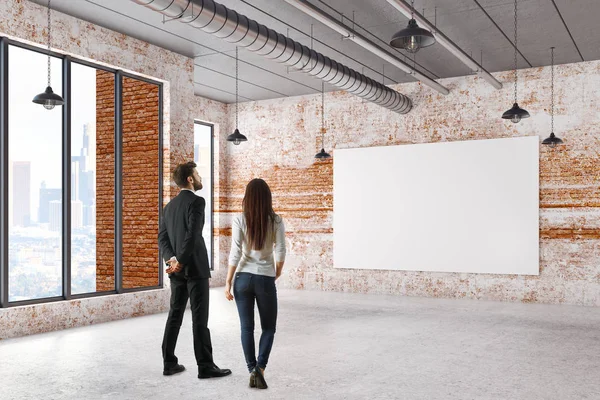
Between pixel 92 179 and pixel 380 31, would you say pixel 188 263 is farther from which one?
pixel 380 31

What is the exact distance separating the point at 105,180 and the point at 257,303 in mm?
4819

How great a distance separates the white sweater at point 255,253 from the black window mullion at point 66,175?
406 cm

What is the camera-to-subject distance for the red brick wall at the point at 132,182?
28.6 feet

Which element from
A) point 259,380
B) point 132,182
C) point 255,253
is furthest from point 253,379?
point 132,182

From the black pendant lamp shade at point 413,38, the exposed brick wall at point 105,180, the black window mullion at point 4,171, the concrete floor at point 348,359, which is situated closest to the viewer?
the concrete floor at point 348,359

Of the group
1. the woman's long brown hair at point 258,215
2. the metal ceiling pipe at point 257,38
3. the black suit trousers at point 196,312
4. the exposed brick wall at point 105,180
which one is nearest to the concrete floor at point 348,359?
the black suit trousers at point 196,312

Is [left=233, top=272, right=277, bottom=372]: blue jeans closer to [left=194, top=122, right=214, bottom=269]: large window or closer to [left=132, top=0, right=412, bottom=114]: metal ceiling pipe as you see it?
[left=132, top=0, right=412, bottom=114]: metal ceiling pipe

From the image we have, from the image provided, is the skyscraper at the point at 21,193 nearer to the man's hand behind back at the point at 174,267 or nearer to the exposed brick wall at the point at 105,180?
the exposed brick wall at the point at 105,180

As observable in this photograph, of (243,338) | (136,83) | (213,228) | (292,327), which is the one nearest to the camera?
(243,338)

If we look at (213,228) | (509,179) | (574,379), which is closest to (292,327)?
(574,379)

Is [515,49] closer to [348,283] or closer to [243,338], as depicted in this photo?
[348,283]

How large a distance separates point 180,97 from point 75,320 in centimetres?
376

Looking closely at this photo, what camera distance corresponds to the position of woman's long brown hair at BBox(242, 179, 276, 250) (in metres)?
4.74

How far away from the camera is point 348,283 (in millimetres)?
12273
